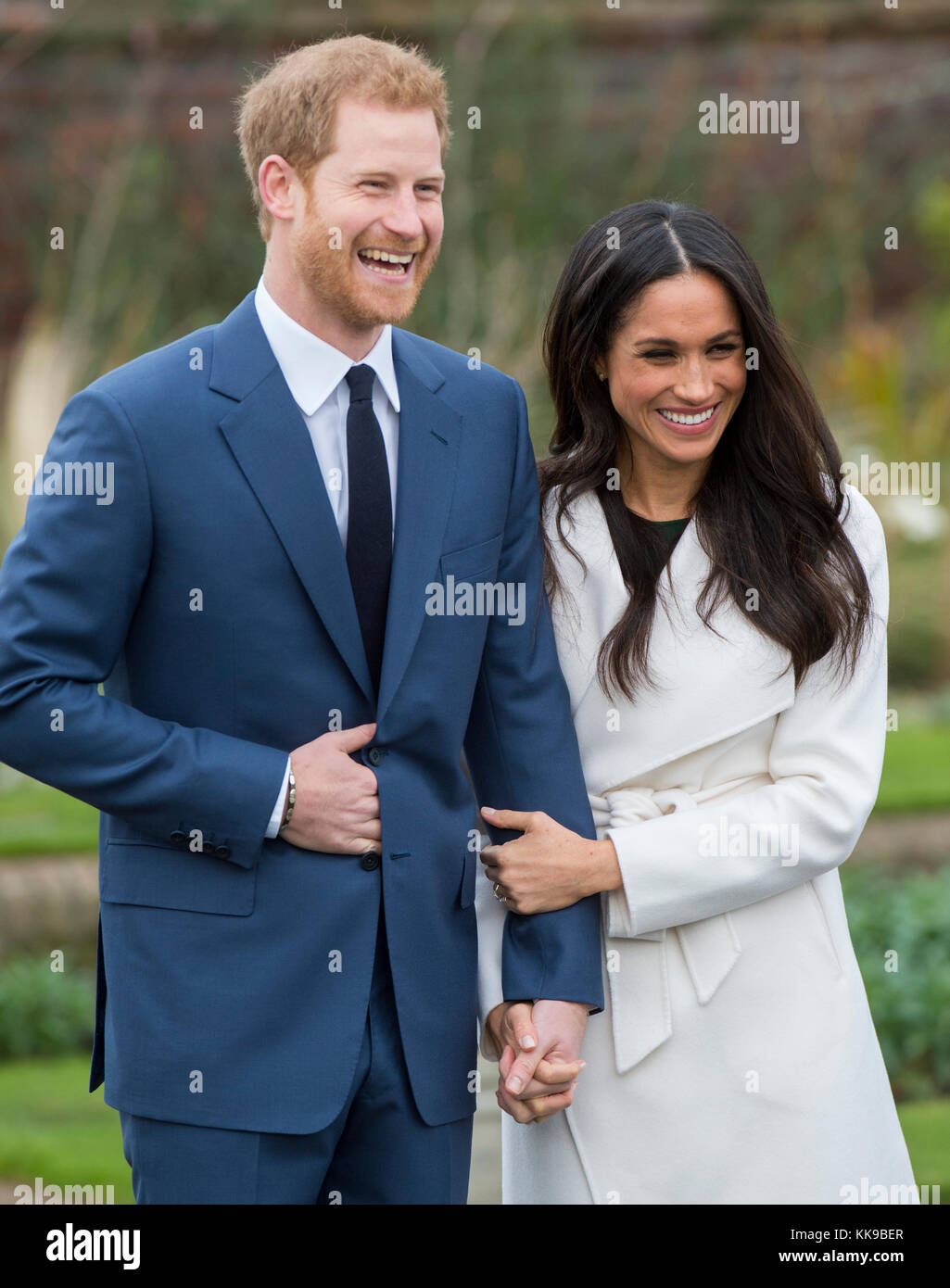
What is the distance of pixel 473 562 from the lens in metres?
2.35

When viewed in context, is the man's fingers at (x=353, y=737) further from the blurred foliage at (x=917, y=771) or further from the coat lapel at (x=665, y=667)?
the blurred foliage at (x=917, y=771)

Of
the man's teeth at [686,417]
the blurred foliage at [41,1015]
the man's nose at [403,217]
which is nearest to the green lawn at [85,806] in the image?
the blurred foliage at [41,1015]

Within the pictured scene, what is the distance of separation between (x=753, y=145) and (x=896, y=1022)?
19.9 feet

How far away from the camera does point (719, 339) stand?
2461 mm

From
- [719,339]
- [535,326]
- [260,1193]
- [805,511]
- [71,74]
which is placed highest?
[71,74]

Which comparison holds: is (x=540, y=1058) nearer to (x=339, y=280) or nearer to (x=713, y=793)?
(x=713, y=793)

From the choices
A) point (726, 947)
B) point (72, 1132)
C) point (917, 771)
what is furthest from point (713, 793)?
point (917, 771)

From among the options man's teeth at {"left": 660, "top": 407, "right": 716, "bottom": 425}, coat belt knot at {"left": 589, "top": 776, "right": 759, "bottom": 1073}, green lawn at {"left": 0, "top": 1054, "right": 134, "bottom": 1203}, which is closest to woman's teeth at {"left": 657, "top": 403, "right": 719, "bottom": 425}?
man's teeth at {"left": 660, "top": 407, "right": 716, "bottom": 425}

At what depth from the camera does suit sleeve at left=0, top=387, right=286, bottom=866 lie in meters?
2.12

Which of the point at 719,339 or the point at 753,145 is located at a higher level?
the point at 753,145

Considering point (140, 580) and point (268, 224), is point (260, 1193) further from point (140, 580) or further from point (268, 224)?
point (268, 224)

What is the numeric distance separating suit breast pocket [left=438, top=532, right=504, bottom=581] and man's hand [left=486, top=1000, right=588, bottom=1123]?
657mm

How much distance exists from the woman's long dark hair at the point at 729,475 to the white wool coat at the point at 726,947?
1.6 inches
